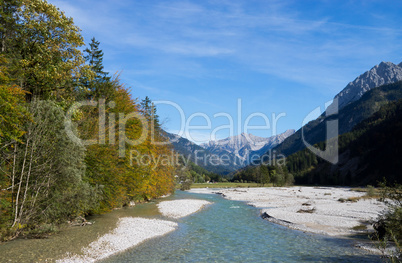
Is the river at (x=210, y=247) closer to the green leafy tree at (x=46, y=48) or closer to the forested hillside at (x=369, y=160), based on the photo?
the green leafy tree at (x=46, y=48)

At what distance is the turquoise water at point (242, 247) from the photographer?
58.9ft

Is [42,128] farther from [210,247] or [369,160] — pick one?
[369,160]

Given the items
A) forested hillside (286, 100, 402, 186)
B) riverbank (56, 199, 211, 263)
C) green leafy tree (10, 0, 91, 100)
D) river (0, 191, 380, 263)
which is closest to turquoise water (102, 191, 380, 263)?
river (0, 191, 380, 263)

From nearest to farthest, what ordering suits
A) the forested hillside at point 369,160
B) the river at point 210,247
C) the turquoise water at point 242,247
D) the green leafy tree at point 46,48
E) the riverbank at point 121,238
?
1. the riverbank at point 121,238
2. the river at point 210,247
3. the turquoise water at point 242,247
4. the green leafy tree at point 46,48
5. the forested hillside at point 369,160

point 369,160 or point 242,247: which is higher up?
point 369,160

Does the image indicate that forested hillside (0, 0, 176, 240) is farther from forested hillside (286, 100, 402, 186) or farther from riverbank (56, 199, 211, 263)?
forested hillside (286, 100, 402, 186)

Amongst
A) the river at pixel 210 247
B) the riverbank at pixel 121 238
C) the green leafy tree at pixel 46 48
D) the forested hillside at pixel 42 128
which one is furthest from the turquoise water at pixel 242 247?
the green leafy tree at pixel 46 48

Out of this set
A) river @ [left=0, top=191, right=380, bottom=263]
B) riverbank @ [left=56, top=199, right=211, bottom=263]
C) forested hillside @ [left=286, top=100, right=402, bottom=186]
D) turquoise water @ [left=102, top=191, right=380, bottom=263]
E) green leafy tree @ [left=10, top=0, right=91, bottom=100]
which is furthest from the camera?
forested hillside @ [left=286, top=100, right=402, bottom=186]

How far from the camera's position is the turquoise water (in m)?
17.9

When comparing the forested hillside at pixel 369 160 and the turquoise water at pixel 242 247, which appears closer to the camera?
the turquoise water at pixel 242 247

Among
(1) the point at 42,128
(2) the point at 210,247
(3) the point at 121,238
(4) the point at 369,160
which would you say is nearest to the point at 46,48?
(1) the point at 42,128

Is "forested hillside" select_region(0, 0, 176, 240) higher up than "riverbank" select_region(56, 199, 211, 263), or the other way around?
"forested hillside" select_region(0, 0, 176, 240)

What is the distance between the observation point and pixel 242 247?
21.1 metres

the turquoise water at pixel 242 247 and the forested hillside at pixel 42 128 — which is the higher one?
the forested hillside at pixel 42 128
